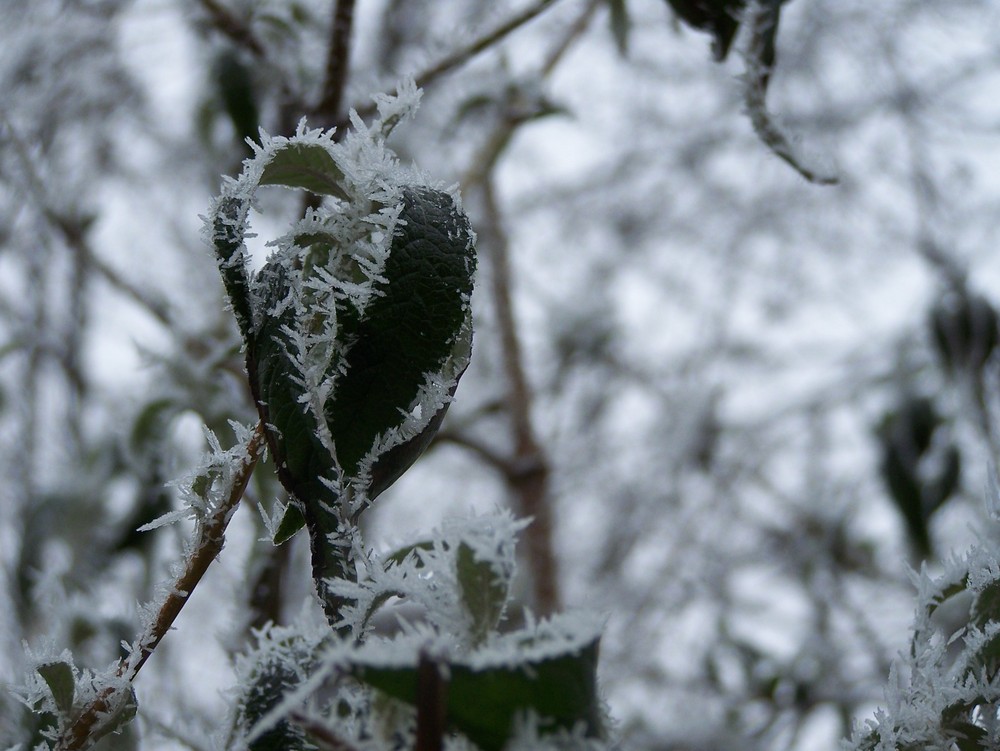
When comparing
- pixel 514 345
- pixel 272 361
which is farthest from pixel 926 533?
pixel 272 361

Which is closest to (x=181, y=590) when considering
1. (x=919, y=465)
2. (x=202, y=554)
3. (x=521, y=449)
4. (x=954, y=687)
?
(x=202, y=554)

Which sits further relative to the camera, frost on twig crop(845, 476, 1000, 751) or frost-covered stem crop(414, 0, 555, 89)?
frost-covered stem crop(414, 0, 555, 89)

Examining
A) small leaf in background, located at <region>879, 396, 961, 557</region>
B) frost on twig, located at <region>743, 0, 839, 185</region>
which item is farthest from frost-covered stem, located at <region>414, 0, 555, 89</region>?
small leaf in background, located at <region>879, 396, 961, 557</region>

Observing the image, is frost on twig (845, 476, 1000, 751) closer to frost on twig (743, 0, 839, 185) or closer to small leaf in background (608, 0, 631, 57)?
frost on twig (743, 0, 839, 185)

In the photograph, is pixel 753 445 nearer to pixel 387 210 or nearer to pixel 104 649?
pixel 104 649

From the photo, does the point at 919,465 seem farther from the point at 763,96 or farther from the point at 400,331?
the point at 400,331

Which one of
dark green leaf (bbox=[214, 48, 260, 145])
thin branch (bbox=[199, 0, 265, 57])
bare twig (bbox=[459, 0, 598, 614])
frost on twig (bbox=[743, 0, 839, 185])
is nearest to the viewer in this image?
frost on twig (bbox=[743, 0, 839, 185])
